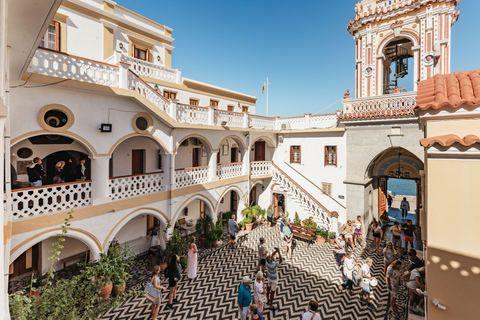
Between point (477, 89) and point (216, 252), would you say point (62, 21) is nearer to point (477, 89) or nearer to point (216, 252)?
point (216, 252)

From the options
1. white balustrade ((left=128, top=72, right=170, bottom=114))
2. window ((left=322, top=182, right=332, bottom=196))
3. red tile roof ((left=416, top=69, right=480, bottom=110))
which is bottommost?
window ((left=322, top=182, right=332, bottom=196))

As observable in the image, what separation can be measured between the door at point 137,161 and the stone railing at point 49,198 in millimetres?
4021

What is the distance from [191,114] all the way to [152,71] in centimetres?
383

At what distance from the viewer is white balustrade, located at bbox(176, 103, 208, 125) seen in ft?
36.8

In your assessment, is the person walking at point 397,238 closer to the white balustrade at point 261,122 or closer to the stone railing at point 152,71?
the white balustrade at point 261,122

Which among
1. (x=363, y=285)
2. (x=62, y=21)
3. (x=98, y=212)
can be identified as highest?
(x=62, y=21)

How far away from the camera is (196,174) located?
12.5 metres

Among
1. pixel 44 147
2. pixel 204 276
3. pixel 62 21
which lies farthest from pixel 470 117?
pixel 62 21

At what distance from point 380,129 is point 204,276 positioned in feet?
40.3

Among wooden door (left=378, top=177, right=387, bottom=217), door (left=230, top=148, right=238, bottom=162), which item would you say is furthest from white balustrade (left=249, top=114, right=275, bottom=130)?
wooden door (left=378, top=177, right=387, bottom=217)

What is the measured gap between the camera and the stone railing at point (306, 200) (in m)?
13.5

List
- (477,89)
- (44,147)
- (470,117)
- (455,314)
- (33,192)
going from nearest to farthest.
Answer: (455,314)
(470,117)
(477,89)
(33,192)
(44,147)

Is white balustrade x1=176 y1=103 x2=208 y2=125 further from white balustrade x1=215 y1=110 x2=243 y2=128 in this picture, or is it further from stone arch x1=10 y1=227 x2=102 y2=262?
stone arch x1=10 y1=227 x2=102 y2=262

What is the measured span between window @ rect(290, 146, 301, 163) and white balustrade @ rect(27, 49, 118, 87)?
12.6 metres
